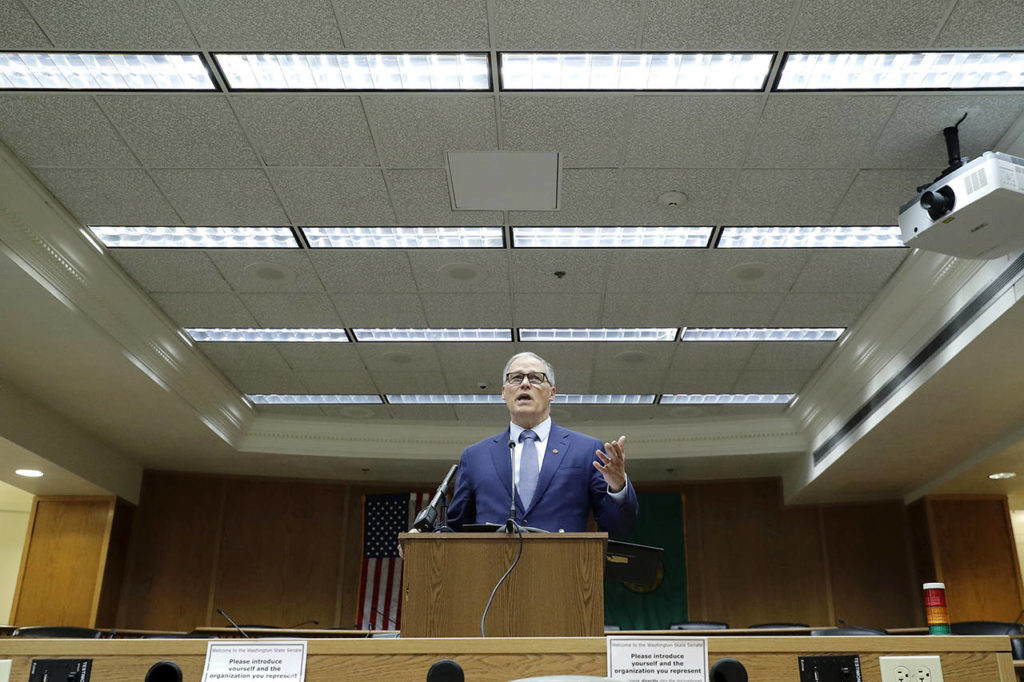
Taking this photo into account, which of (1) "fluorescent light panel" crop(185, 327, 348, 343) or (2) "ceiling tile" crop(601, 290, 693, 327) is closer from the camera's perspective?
(2) "ceiling tile" crop(601, 290, 693, 327)

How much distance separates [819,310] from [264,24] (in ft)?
14.7

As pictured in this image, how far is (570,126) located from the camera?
14.4 feet

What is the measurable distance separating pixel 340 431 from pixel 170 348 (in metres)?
2.58

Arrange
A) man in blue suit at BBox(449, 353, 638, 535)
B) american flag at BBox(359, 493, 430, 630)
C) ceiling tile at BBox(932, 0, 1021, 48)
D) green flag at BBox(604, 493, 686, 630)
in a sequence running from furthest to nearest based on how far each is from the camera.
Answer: american flag at BBox(359, 493, 430, 630)
green flag at BBox(604, 493, 686, 630)
ceiling tile at BBox(932, 0, 1021, 48)
man in blue suit at BBox(449, 353, 638, 535)

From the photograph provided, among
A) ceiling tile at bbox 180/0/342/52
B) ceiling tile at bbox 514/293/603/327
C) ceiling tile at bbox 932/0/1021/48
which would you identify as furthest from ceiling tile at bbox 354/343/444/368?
ceiling tile at bbox 932/0/1021/48

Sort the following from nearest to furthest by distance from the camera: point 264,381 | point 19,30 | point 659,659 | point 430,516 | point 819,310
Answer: point 659,659 < point 430,516 < point 19,30 < point 819,310 < point 264,381

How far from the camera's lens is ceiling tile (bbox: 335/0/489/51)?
3.64 meters

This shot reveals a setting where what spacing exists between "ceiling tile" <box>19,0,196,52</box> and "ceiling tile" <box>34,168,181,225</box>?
1.06m

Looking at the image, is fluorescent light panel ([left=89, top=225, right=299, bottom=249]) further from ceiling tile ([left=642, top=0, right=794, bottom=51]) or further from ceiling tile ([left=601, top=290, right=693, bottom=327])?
ceiling tile ([left=642, top=0, right=794, bottom=51])

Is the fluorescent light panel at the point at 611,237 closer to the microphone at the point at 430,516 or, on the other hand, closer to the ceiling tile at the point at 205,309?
the ceiling tile at the point at 205,309

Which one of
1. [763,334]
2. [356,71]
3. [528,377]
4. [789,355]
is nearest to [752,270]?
[763,334]

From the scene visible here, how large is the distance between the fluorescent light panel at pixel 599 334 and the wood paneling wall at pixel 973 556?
402 centimetres

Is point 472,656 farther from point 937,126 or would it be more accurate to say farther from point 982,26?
point 937,126

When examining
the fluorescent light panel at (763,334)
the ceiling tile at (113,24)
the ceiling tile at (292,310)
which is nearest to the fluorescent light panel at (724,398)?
the fluorescent light panel at (763,334)
